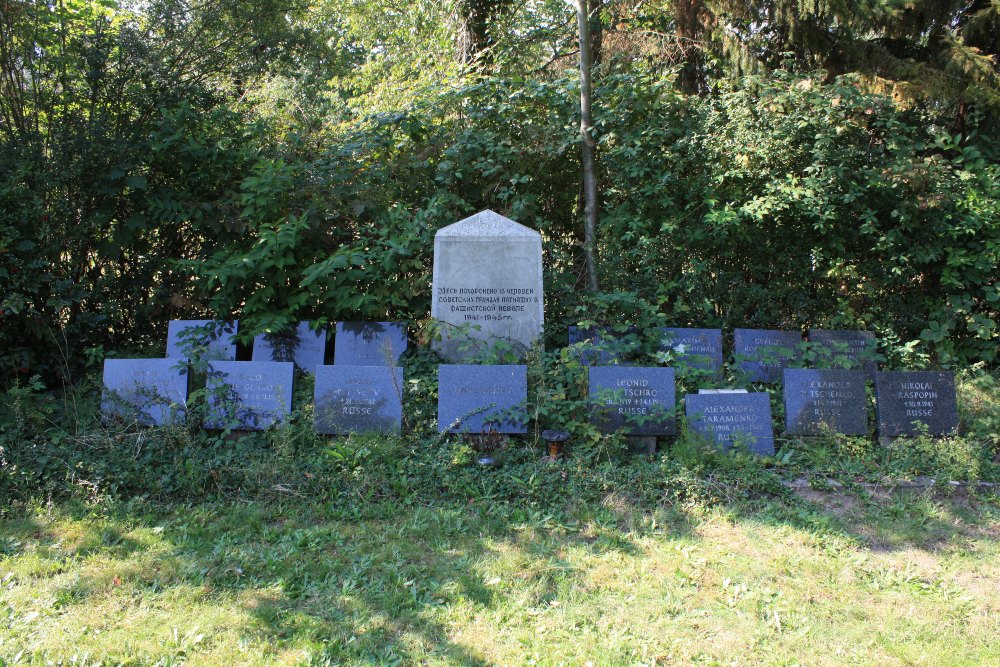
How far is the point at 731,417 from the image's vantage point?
5238 millimetres

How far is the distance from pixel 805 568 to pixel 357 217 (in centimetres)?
544

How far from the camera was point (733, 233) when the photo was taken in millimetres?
7918

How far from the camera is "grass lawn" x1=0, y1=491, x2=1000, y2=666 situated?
9.94ft

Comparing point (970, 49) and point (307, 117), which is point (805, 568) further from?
point (307, 117)

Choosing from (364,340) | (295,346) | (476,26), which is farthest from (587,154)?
(295,346)

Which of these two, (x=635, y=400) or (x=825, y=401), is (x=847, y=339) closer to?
(x=825, y=401)

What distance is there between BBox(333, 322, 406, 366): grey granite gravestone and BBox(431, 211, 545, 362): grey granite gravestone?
1.32 feet

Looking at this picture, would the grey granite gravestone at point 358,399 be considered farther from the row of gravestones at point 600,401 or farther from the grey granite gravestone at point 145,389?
the grey granite gravestone at point 145,389

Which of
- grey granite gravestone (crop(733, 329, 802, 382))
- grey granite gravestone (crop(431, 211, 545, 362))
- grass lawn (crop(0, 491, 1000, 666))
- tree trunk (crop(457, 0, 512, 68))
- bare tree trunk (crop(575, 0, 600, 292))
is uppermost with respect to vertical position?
tree trunk (crop(457, 0, 512, 68))

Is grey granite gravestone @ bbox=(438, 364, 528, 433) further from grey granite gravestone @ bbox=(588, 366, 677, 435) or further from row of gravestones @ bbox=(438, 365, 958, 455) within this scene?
grey granite gravestone @ bbox=(588, 366, 677, 435)

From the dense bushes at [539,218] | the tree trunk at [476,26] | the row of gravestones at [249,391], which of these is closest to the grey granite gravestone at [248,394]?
the row of gravestones at [249,391]

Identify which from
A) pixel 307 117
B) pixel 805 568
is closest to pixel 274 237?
pixel 307 117

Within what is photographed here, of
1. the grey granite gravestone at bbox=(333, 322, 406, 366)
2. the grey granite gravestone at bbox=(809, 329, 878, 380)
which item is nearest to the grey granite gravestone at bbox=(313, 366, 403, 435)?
the grey granite gravestone at bbox=(333, 322, 406, 366)

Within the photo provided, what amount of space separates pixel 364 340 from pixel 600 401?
268 centimetres
